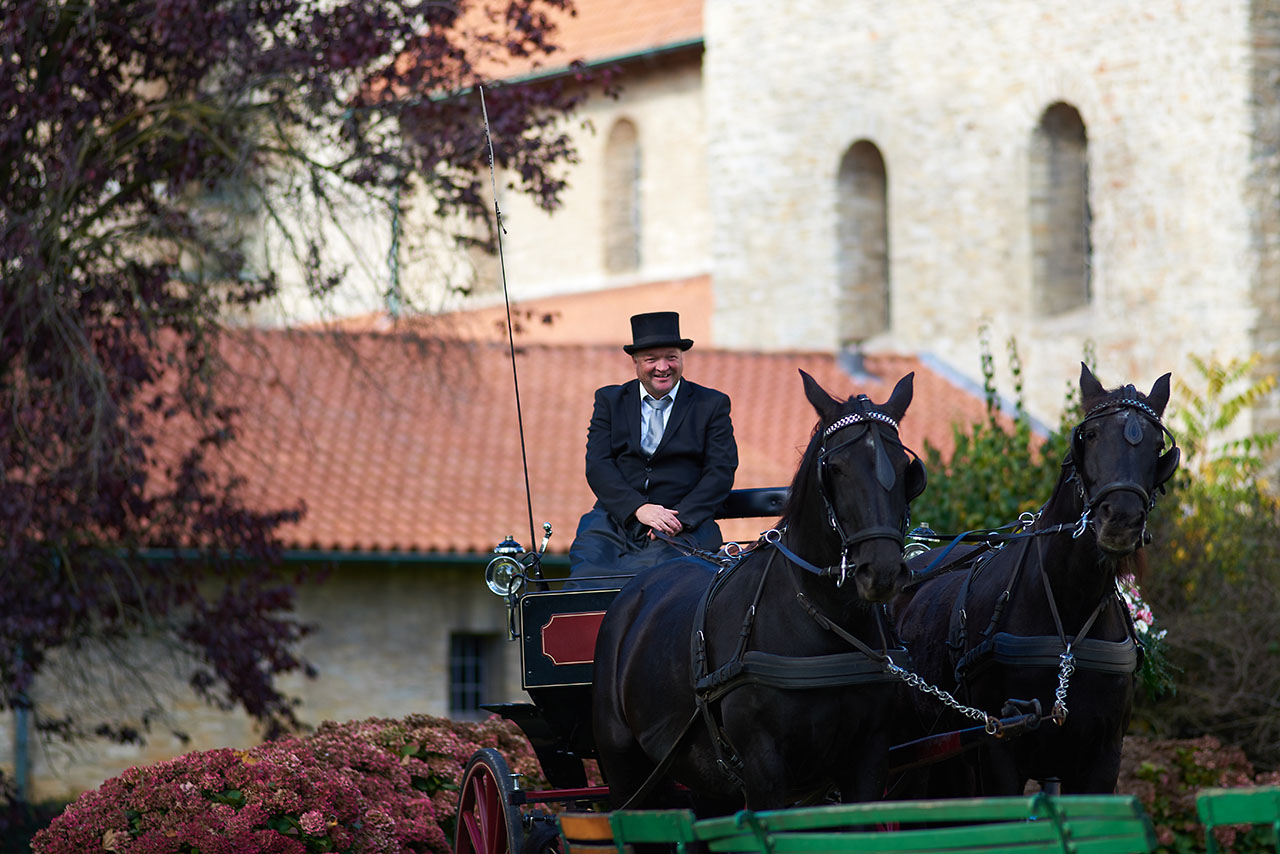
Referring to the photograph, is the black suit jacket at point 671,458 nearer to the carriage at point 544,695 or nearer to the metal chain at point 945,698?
the carriage at point 544,695

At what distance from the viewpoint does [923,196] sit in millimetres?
26453

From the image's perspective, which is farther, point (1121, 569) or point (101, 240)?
point (101, 240)

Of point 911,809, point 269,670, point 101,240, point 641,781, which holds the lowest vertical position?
point 269,670

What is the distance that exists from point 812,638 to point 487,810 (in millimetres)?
2129

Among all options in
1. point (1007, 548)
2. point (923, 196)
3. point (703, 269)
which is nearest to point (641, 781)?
point (1007, 548)

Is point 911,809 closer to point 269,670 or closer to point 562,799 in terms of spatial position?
point 562,799

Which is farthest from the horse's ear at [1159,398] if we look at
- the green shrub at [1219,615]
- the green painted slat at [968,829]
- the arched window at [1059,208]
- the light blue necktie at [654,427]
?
the arched window at [1059,208]

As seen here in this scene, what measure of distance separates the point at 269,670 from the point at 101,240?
3.49m

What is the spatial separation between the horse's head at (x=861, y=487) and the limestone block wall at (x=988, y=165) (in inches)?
709

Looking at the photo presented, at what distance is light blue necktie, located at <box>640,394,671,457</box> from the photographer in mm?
7480

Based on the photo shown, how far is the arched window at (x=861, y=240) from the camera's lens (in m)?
27.4

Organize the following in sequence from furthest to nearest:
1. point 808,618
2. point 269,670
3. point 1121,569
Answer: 1. point 269,670
2. point 1121,569
3. point 808,618

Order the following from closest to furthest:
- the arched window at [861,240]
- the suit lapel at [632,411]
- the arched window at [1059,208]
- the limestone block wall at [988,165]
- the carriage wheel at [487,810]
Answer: the carriage wheel at [487,810]
the suit lapel at [632,411]
the limestone block wall at [988,165]
the arched window at [1059,208]
the arched window at [861,240]

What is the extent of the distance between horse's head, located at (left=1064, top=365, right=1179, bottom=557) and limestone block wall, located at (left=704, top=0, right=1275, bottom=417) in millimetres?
17187
